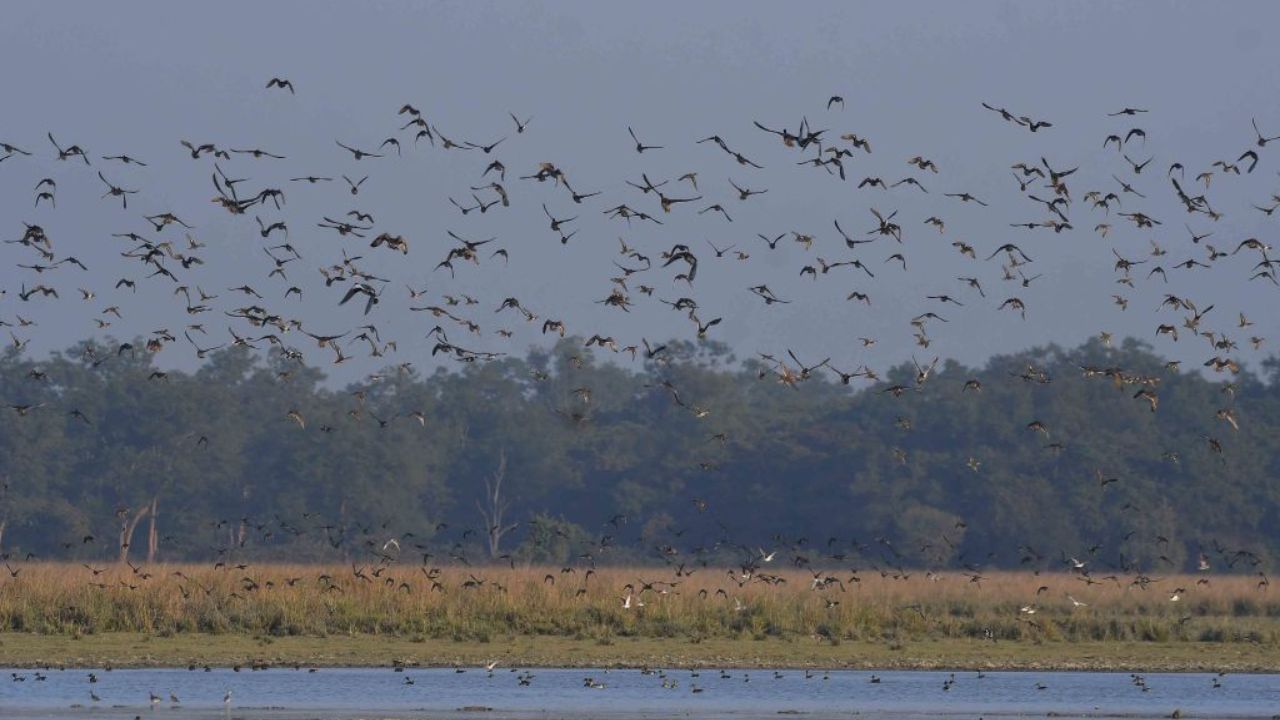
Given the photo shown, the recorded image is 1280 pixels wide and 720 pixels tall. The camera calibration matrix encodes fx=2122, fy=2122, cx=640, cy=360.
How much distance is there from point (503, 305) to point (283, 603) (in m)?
14.1

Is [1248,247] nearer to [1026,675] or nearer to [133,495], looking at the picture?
[1026,675]

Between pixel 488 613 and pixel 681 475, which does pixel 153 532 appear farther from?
pixel 488 613

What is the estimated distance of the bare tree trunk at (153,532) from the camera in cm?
10319

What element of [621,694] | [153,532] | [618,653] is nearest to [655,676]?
[621,694]

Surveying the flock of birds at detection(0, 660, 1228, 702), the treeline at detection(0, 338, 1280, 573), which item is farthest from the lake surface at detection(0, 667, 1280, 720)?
the treeline at detection(0, 338, 1280, 573)

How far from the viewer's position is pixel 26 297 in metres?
31.7

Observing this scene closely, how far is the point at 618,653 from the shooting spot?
3984 cm

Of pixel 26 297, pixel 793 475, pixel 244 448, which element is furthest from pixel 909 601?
pixel 244 448

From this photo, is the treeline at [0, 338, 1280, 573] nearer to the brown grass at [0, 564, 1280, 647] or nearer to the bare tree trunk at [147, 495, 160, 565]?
the bare tree trunk at [147, 495, 160, 565]

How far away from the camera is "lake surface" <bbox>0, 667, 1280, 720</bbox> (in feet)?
97.7

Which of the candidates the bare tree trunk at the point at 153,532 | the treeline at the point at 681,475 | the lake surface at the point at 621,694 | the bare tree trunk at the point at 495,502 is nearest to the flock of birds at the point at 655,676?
the lake surface at the point at 621,694

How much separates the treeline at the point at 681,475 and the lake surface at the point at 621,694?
5304 cm

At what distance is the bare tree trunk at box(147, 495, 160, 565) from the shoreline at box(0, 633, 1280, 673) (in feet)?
209

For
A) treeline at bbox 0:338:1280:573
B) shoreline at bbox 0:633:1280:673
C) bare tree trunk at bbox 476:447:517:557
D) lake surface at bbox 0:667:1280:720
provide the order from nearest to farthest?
lake surface at bbox 0:667:1280:720 → shoreline at bbox 0:633:1280:673 → treeline at bbox 0:338:1280:573 → bare tree trunk at bbox 476:447:517:557
